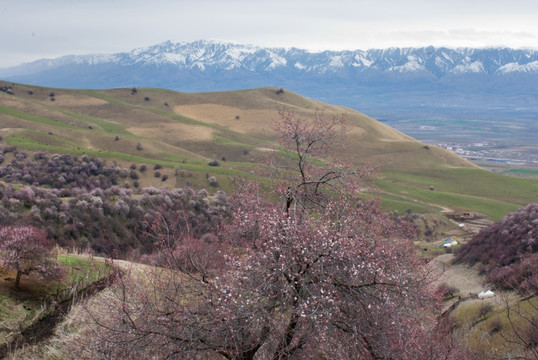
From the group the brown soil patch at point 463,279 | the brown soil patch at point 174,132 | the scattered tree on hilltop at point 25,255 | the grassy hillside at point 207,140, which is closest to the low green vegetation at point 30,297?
the scattered tree on hilltop at point 25,255

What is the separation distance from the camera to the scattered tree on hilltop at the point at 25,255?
53.1 ft

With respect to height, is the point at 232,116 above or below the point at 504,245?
above

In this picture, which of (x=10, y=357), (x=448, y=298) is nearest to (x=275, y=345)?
(x=10, y=357)

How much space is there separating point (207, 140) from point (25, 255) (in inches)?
4126

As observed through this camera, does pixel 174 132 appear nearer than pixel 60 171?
No

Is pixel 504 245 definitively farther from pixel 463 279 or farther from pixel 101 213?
pixel 101 213

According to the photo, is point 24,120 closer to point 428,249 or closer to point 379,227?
point 428,249

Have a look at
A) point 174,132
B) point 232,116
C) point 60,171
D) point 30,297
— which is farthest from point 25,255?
point 232,116

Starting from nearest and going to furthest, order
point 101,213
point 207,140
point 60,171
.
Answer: point 101,213 → point 60,171 → point 207,140

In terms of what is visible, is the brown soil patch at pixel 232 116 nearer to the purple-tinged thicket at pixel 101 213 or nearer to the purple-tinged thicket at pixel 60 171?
the purple-tinged thicket at pixel 60 171

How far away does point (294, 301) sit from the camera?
9461 millimetres

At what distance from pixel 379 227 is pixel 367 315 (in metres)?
3.17

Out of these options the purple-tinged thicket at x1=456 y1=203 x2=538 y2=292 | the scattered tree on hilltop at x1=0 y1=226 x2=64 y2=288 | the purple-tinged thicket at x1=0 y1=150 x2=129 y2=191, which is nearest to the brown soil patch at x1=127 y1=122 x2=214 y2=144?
→ the purple-tinged thicket at x1=0 y1=150 x2=129 y2=191

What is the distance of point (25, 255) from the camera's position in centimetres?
1656
